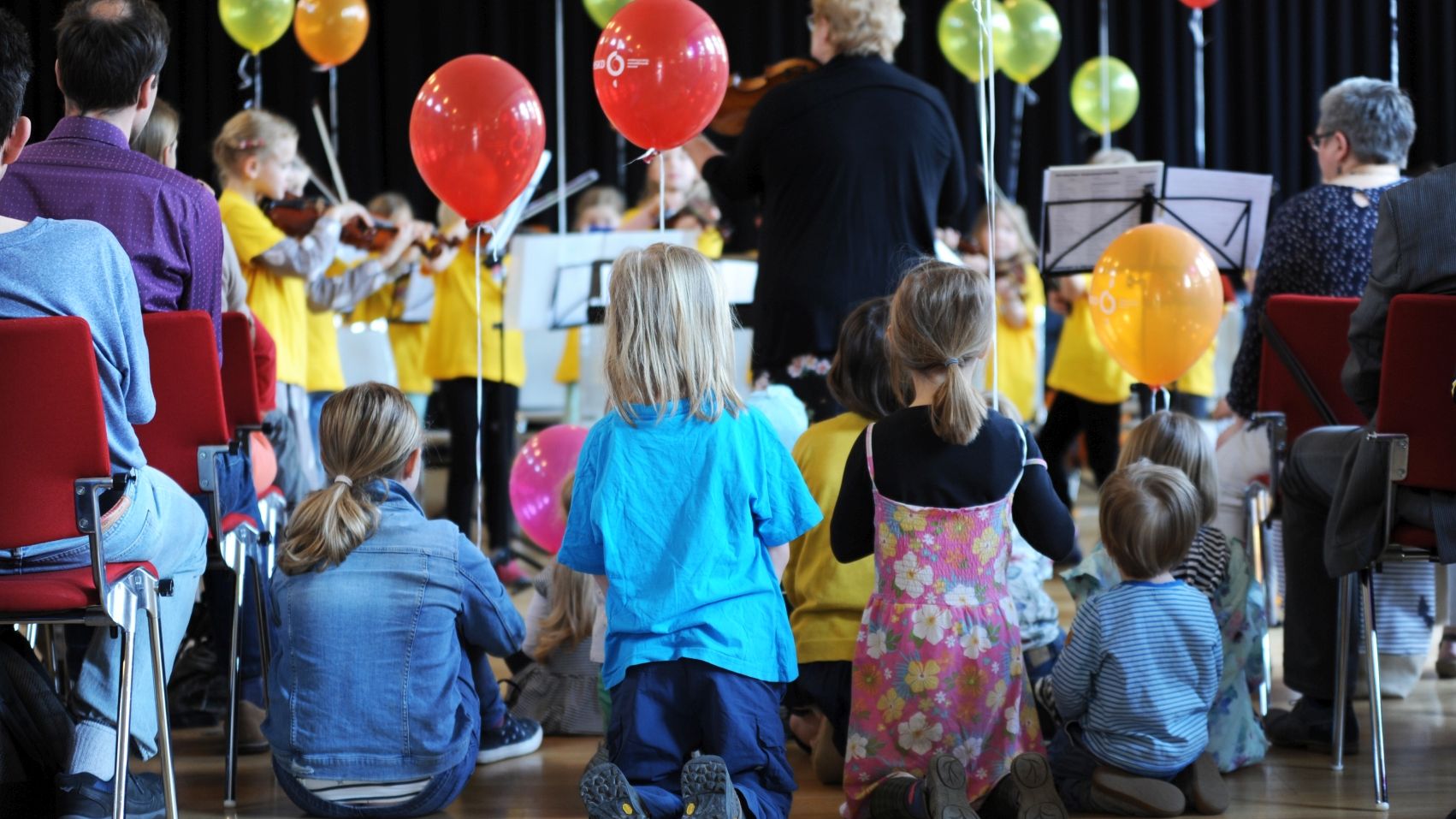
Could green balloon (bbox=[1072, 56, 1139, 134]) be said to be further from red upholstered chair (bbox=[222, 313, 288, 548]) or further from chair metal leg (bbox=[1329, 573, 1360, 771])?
red upholstered chair (bbox=[222, 313, 288, 548])

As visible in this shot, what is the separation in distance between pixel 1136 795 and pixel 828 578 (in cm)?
64

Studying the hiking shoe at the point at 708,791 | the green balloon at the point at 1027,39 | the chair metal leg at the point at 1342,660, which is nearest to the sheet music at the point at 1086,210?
the chair metal leg at the point at 1342,660

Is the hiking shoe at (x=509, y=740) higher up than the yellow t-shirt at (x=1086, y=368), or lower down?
lower down

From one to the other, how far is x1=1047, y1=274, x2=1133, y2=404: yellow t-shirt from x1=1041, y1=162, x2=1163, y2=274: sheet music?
141 centimetres

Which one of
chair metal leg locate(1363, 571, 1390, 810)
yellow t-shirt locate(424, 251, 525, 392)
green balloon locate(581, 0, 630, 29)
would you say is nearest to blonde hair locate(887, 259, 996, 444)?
chair metal leg locate(1363, 571, 1390, 810)

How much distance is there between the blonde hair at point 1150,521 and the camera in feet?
8.00

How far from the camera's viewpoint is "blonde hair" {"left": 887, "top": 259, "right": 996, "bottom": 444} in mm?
2318

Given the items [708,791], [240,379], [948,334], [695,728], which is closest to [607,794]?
[708,791]

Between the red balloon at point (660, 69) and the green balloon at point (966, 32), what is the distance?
Answer: 2.87 m

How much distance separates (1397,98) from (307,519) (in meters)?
2.46

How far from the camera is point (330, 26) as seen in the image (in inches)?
217

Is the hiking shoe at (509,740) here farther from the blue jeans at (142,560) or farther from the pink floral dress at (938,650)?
the pink floral dress at (938,650)

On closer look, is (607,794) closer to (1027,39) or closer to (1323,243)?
(1323,243)

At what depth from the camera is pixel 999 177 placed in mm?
9164
